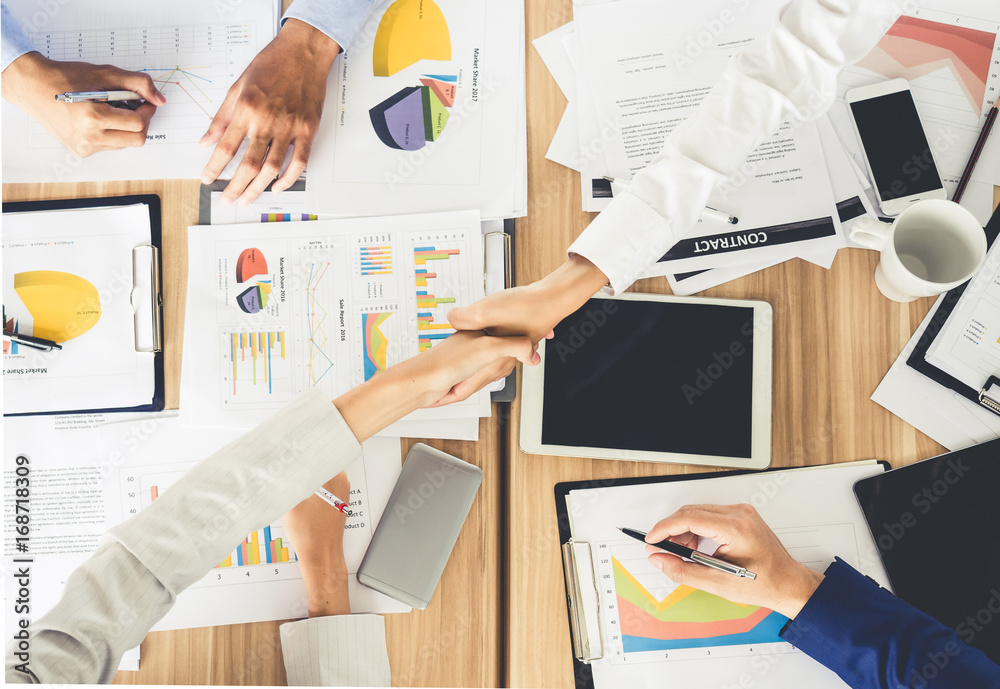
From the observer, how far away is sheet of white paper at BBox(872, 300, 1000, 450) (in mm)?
808

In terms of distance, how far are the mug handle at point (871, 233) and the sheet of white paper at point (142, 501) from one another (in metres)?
0.68

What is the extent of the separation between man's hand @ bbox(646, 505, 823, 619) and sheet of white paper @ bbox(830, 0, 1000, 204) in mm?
534

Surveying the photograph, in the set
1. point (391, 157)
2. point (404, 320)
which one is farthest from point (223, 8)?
point (404, 320)

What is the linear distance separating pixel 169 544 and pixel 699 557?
0.62 m

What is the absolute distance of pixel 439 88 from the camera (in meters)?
0.89

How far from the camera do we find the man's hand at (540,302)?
75cm

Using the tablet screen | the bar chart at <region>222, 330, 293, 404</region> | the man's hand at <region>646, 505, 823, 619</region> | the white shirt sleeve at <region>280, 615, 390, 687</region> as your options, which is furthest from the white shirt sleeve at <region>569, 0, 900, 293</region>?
the white shirt sleeve at <region>280, 615, 390, 687</region>

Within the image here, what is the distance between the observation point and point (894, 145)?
0.85 meters

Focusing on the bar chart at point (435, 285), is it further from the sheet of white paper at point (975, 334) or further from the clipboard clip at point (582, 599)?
the sheet of white paper at point (975, 334)

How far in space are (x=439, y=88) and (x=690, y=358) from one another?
53 cm

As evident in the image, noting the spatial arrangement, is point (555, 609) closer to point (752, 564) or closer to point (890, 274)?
point (752, 564)

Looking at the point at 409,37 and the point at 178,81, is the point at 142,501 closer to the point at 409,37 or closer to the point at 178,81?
the point at 178,81

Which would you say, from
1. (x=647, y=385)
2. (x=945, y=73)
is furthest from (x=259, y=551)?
(x=945, y=73)

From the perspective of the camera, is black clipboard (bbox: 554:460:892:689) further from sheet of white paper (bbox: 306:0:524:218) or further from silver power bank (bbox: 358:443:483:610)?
sheet of white paper (bbox: 306:0:524:218)
